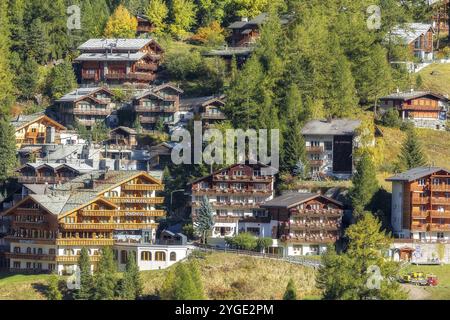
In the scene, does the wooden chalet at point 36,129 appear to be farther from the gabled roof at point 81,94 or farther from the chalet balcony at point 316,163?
the chalet balcony at point 316,163

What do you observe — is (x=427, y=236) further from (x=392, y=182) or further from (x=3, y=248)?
(x=3, y=248)

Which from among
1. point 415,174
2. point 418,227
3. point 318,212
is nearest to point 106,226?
point 318,212

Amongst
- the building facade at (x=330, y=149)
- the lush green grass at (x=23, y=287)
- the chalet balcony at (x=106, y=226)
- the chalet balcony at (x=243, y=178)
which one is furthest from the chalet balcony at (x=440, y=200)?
the lush green grass at (x=23, y=287)

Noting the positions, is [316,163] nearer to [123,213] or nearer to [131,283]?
[123,213]

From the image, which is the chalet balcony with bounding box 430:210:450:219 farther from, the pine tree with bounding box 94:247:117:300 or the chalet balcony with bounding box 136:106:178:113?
the chalet balcony with bounding box 136:106:178:113

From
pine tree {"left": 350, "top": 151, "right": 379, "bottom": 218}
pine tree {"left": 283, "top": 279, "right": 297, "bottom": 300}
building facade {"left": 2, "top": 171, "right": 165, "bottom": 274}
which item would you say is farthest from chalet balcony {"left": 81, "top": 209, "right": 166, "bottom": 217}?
pine tree {"left": 283, "top": 279, "right": 297, "bottom": 300}

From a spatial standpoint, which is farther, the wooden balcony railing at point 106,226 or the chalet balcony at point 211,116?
the chalet balcony at point 211,116
